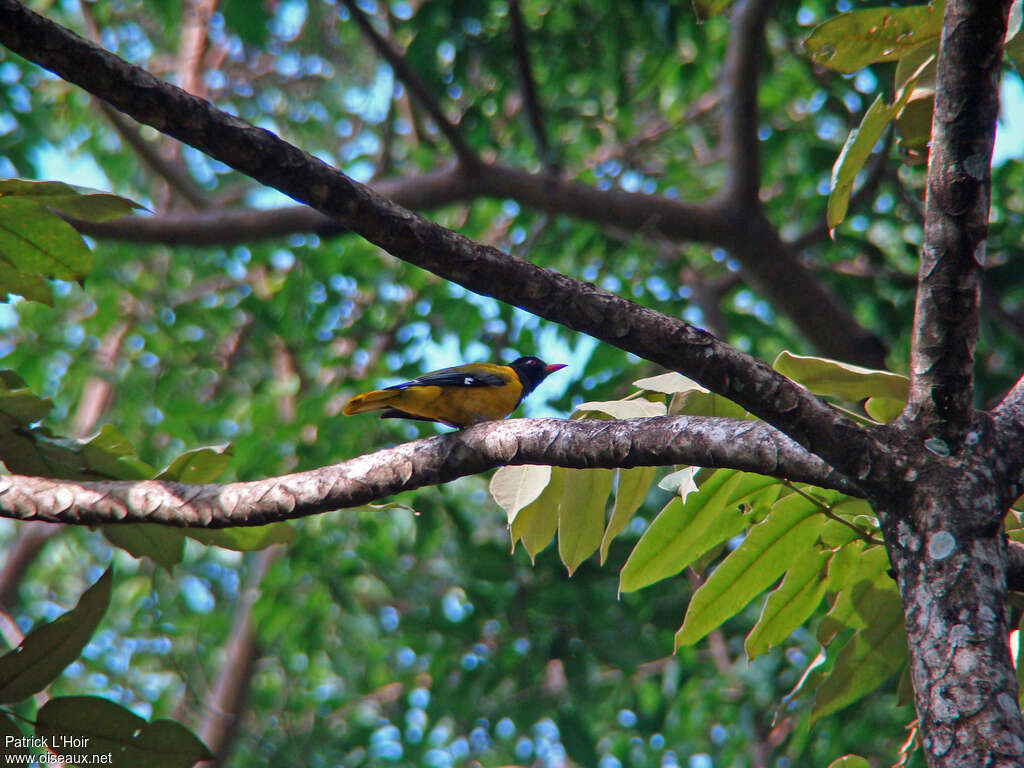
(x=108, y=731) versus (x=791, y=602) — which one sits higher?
(x=791, y=602)

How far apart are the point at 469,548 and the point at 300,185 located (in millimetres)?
4210

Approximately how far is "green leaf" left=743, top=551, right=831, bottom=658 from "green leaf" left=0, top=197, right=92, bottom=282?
1987mm

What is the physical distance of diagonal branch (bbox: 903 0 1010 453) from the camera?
1.61 m

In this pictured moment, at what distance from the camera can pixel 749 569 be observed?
2156mm

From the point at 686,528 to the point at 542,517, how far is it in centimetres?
36

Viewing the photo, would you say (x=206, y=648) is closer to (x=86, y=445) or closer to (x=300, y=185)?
(x=86, y=445)

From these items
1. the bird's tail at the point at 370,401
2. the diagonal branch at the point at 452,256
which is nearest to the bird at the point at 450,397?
the bird's tail at the point at 370,401

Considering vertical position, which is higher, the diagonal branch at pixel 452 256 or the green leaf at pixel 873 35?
the green leaf at pixel 873 35

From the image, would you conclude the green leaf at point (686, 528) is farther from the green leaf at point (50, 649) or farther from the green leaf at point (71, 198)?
the green leaf at point (71, 198)

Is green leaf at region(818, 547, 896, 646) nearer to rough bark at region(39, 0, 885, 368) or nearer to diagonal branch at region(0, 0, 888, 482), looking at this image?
diagonal branch at region(0, 0, 888, 482)

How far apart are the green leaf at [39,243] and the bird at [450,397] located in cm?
158

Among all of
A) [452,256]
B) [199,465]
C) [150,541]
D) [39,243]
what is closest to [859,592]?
[452,256]

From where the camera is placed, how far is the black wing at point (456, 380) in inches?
158

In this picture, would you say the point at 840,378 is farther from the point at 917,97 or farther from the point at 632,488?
the point at 917,97
